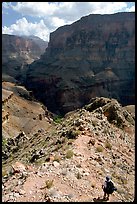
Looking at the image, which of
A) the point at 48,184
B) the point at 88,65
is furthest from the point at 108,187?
the point at 88,65

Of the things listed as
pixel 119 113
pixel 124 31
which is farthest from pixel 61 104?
pixel 119 113

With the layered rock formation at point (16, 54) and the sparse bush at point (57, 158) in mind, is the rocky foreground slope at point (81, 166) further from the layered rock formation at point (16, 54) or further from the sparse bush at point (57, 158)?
the layered rock formation at point (16, 54)

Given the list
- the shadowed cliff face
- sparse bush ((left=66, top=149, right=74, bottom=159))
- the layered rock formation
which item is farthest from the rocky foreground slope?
the layered rock formation

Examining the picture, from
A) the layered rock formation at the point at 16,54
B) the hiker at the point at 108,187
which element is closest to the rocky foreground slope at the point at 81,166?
the hiker at the point at 108,187

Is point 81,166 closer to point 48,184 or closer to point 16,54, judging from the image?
point 48,184

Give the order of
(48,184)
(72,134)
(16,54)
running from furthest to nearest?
(16,54), (72,134), (48,184)

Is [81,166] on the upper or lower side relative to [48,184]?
upper

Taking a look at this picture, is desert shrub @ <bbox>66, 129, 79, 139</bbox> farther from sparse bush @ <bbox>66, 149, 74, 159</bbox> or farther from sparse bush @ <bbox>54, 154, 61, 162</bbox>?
sparse bush @ <bbox>54, 154, 61, 162</bbox>
